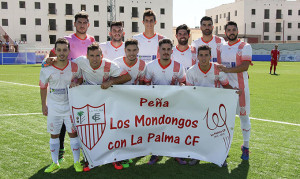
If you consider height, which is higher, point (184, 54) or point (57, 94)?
point (184, 54)

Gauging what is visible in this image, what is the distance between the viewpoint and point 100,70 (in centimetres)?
479

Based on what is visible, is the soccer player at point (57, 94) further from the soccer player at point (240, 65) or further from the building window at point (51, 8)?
the building window at point (51, 8)

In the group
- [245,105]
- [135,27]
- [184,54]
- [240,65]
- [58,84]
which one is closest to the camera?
[58,84]

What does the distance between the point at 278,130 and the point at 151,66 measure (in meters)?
3.50

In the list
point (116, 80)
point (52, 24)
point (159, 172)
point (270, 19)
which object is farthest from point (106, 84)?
point (270, 19)

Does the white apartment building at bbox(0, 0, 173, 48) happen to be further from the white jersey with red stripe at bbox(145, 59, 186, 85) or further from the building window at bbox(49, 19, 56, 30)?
the white jersey with red stripe at bbox(145, 59, 186, 85)

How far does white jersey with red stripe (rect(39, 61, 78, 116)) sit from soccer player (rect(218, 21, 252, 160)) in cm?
254

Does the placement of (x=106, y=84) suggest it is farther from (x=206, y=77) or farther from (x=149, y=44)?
(x=149, y=44)

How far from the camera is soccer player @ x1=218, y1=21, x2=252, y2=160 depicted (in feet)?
17.1

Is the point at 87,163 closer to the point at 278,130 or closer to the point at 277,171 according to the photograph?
the point at 277,171

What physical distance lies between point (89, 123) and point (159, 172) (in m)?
1.26

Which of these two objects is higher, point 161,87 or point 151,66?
point 151,66

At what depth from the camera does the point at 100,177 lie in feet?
14.7

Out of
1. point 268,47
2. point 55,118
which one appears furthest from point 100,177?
point 268,47
